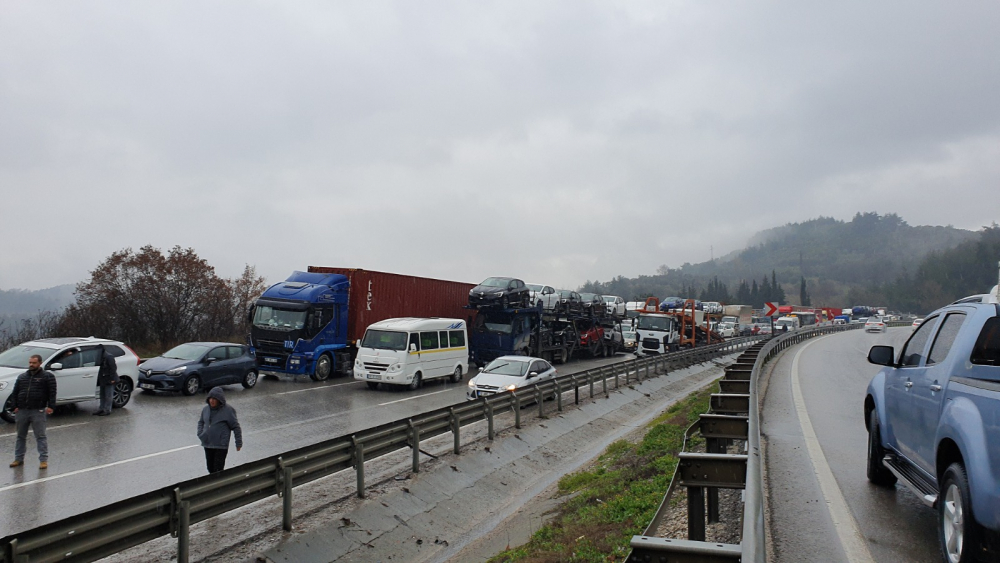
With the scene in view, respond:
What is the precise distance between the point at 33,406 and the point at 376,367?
10984 mm

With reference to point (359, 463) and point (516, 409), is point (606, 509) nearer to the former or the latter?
point (359, 463)

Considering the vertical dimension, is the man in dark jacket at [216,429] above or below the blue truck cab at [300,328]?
below

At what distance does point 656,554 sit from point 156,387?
56.2ft

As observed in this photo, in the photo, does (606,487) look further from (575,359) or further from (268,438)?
(575,359)

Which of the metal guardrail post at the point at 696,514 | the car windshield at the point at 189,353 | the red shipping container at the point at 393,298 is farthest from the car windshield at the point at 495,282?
the metal guardrail post at the point at 696,514

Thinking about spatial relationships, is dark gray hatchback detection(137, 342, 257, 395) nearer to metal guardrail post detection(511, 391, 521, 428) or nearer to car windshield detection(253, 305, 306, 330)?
car windshield detection(253, 305, 306, 330)

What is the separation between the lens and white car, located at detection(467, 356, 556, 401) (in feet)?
56.3

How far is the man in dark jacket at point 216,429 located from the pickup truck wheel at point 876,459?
7.66 meters

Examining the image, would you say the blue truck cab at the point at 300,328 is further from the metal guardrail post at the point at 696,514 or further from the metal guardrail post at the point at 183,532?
the metal guardrail post at the point at 696,514

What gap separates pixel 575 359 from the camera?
37031 mm

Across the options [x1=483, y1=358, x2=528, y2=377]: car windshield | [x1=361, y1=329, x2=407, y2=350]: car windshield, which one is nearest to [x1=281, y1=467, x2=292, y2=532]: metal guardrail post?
[x1=483, y1=358, x2=528, y2=377]: car windshield

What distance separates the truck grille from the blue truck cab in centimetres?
246

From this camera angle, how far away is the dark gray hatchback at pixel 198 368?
665 inches

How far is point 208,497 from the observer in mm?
6543
